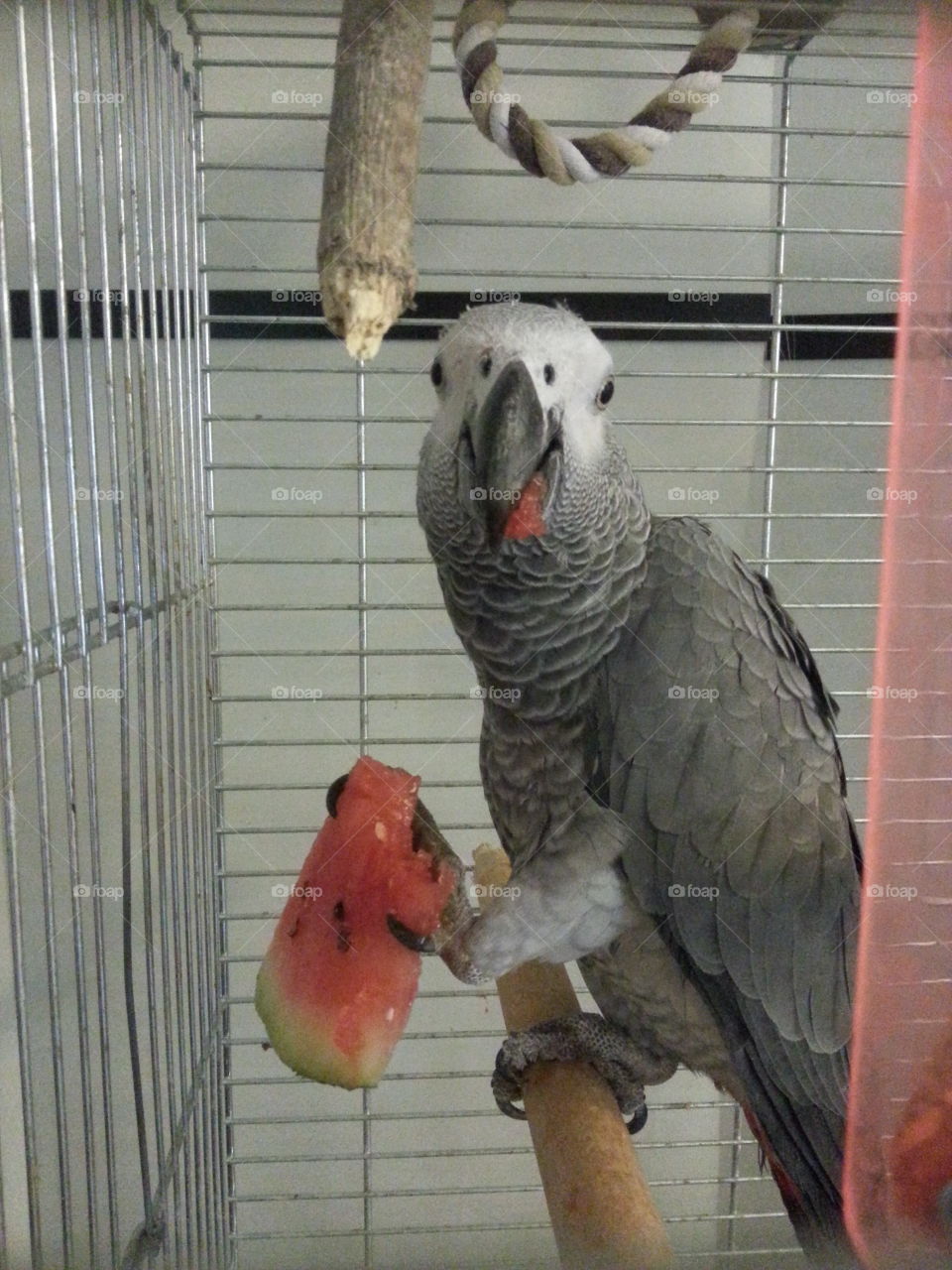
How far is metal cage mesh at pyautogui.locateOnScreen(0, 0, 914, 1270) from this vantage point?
71 cm

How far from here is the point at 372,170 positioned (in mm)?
546

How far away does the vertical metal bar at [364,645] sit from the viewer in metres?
1.13

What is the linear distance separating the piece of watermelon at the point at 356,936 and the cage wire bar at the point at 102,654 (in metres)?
0.18

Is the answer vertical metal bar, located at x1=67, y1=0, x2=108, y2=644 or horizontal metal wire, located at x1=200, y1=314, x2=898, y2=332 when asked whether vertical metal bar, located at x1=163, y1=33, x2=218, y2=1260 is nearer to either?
horizontal metal wire, located at x1=200, y1=314, x2=898, y2=332

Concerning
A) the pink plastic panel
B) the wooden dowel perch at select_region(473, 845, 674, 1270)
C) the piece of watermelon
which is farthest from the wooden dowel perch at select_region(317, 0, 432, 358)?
the wooden dowel perch at select_region(473, 845, 674, 1270)

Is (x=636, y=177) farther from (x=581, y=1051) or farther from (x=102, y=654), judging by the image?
(x=581, y=1051)

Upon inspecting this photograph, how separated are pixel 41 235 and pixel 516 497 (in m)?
0.48

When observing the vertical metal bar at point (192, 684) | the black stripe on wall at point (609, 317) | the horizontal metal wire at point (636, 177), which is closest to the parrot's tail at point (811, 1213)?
the vertical metal bar at point (192, 684)

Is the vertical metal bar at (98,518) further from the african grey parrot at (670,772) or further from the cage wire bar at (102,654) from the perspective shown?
the african grey parrot at (670,772)

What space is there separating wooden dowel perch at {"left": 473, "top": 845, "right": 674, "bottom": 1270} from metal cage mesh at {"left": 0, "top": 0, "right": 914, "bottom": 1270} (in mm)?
165

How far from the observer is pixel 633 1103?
1.10 metres

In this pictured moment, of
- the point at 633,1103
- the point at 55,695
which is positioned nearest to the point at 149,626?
the point at 55,695

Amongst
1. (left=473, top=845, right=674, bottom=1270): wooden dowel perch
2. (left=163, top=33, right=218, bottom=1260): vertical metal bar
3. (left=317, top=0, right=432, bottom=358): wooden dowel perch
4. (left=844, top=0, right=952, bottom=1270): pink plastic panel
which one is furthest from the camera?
(left=163, top=33, right=218, bottom=1260): vertical metal bar

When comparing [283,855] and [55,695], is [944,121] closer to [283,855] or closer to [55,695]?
[55,695]
